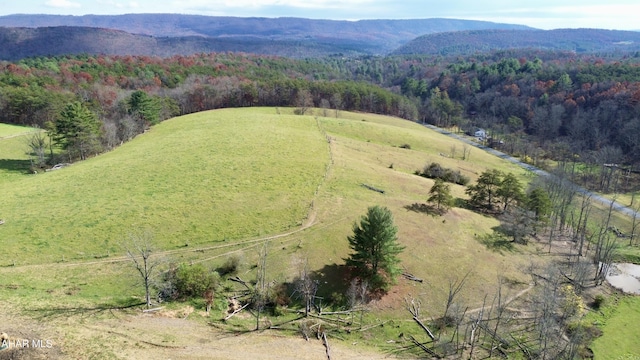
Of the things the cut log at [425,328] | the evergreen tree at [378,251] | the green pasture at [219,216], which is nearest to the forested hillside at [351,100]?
Answer: the green pasture at [219,216]

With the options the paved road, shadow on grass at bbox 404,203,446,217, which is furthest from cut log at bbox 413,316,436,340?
the paved road

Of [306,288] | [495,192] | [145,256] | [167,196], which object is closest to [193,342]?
[145,256]

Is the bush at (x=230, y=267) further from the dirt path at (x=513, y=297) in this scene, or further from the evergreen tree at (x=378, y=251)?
the dirt path at (x=513, y=297)

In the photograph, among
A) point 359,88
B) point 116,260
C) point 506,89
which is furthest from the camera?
point 506,89

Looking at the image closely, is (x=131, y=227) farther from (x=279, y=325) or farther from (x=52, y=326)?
(x=279, y=325)

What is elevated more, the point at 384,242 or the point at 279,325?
the point at 384,242

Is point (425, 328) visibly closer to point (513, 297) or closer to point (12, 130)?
point (513, 297)

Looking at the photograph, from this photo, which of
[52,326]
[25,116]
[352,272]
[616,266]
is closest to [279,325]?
[352,272]

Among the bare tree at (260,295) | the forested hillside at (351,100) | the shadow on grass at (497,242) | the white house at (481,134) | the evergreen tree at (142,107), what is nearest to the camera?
the bare tree at (260,295)
